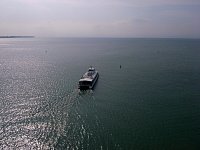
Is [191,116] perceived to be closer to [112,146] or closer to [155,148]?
[155,148]

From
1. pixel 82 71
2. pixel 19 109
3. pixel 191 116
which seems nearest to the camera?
pixel 191 116

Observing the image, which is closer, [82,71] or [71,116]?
[71,116]

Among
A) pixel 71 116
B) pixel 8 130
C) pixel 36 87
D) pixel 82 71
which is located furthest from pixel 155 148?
pixel 82 71

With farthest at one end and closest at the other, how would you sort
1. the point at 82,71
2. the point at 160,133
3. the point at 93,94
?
the point at 82,71 < the point at 93,94 < the point at 160,133

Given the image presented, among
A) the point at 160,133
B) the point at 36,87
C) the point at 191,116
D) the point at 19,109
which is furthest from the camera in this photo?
the point at 36,87

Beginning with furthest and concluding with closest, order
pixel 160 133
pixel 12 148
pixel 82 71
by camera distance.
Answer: pixel 82 71, pixel 160 133, pixel 12 148

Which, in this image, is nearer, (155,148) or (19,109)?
(155,148)

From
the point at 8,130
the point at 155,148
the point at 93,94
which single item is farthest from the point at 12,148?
the point at 93,94

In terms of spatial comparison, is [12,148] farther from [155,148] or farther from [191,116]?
[191,116]

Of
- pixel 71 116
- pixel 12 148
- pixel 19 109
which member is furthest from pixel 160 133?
pixel 19 109
